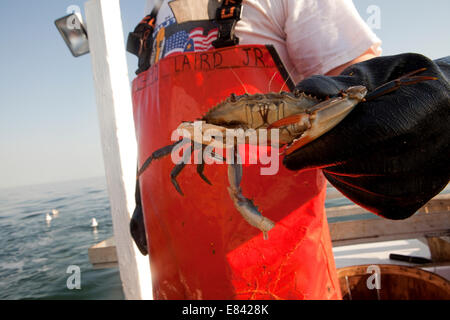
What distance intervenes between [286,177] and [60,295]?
22.2 feet

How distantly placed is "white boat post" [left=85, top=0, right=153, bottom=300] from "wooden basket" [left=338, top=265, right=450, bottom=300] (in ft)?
6.72

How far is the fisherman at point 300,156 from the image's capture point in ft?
2.83

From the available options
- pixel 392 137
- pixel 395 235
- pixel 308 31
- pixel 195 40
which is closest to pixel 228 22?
pixel 195 40

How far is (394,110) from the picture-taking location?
2.71 ft

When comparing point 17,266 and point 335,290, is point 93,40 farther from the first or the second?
point 17,266

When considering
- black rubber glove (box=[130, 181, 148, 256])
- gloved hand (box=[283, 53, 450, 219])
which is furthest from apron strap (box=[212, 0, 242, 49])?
black rubber glove (box=[130, 181, 148, 256])

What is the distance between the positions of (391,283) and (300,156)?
2.30 metres

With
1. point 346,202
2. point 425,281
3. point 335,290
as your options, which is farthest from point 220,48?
point 346,202

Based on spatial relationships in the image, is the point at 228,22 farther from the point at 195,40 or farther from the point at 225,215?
the point at 225,215

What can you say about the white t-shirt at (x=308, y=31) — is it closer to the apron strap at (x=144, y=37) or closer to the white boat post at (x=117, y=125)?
the apron strap at (x=144, y=37)

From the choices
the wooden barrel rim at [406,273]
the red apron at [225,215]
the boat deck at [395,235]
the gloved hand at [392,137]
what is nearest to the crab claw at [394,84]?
the gloved hand at [392,137]

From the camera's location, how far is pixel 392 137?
0.84 meters

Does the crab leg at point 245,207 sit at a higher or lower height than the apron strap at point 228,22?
lower

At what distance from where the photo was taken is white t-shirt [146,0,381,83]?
3.63 feet
